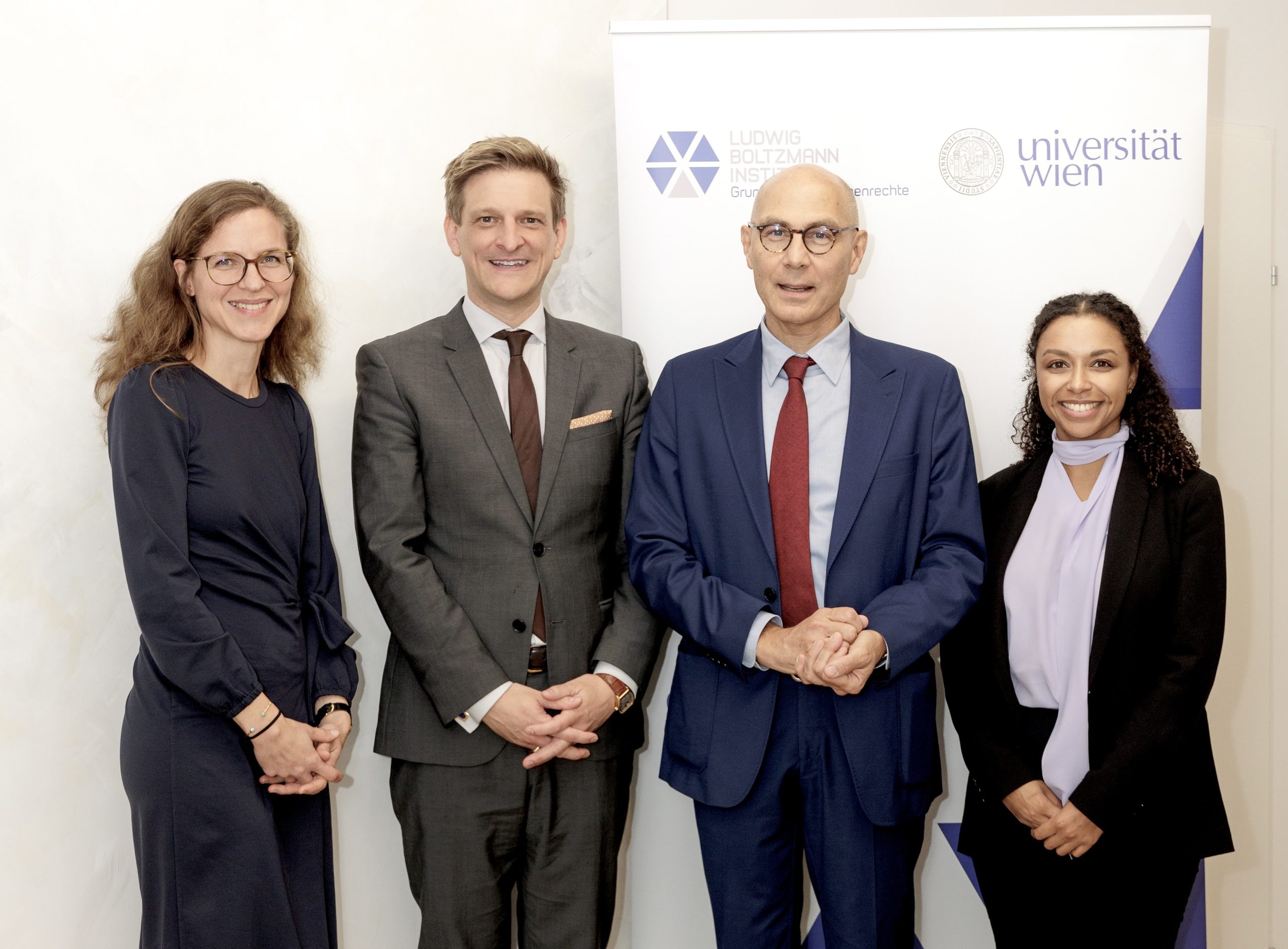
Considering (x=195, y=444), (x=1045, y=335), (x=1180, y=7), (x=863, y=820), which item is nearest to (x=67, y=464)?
(x=195, y=444)

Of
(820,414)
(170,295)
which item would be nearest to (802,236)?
(820,414)

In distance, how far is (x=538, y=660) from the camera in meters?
2.15

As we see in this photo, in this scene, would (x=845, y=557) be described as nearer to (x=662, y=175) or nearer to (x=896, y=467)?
(x=896, y=467)

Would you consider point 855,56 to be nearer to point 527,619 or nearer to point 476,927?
point 527,619

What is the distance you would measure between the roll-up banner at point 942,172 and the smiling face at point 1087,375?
0.53 meters

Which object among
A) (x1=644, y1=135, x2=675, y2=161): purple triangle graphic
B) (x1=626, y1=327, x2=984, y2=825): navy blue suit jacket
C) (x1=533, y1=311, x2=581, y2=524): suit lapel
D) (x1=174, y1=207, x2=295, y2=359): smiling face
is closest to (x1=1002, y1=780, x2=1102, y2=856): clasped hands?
(x1=626, y1=327, x2=984, y2=825): navy blue suit jacket

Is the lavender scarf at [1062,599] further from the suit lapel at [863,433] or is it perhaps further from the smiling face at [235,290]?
the smiling face at [235,290]

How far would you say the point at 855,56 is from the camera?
8.30 ft

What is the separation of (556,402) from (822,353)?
0.61 metres

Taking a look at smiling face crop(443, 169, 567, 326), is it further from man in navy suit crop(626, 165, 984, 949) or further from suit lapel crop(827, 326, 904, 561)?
suit lapel crop(827, 326, 904, 561)

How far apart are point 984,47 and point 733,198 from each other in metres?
0.76

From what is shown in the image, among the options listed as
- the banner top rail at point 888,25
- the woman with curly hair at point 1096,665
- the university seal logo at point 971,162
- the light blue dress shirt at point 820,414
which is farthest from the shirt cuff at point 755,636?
the banner top rail at point 888,25

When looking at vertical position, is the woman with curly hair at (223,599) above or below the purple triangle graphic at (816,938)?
above

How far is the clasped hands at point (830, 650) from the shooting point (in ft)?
5.99
